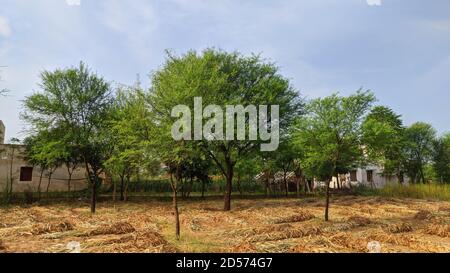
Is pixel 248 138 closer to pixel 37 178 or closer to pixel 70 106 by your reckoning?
pixel 70 106

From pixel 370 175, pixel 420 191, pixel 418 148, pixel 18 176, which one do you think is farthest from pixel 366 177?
pixel 18 176

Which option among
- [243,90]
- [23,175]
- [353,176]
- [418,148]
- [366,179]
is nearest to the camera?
[243,90]

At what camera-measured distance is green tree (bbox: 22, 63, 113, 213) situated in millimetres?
21562

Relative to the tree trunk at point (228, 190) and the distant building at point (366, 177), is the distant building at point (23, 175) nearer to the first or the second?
the tree trunk at point (228, 190)

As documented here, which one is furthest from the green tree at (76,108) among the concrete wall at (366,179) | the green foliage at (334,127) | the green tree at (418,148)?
the green tree at (418,148)

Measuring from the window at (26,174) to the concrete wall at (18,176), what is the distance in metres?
0.20

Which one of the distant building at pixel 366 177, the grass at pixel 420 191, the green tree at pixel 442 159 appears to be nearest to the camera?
the grass at pixel 420 191

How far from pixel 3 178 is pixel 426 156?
4954cm

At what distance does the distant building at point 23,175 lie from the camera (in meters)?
30.1

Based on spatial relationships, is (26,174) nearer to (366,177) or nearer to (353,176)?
(353,176)

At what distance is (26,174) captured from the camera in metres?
31.1

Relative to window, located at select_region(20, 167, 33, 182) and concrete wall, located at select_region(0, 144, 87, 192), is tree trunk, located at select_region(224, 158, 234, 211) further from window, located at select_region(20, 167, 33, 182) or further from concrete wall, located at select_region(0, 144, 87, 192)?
window, located at select_region(20, 167, 33, 182)

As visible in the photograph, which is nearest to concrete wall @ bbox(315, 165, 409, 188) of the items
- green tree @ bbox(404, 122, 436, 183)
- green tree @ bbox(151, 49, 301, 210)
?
green tree @ bbox(404, 122, 436, 183)

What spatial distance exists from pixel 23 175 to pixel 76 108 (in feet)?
43.4
